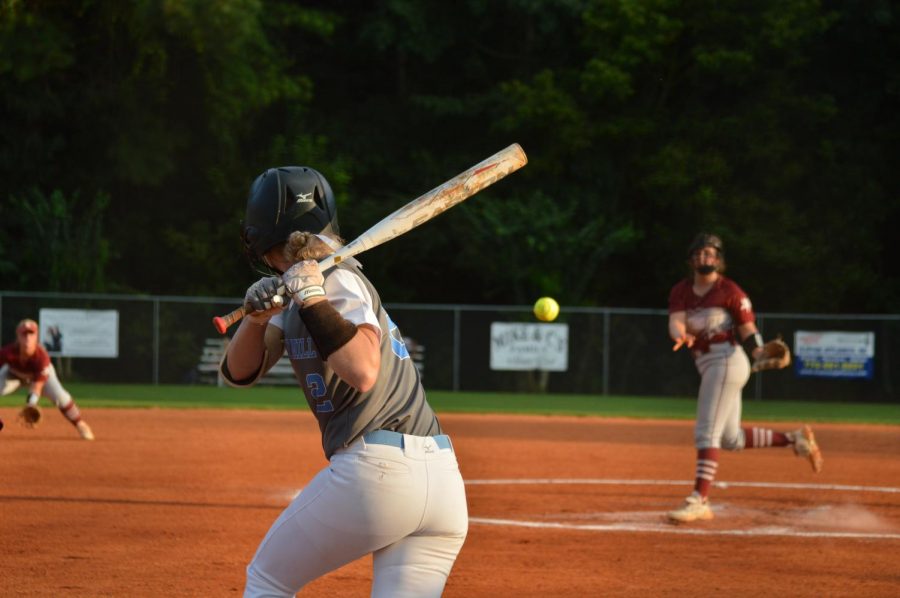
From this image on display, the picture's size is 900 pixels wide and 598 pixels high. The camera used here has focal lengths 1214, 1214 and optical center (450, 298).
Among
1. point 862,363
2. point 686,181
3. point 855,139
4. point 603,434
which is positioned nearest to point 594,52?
point 686,181

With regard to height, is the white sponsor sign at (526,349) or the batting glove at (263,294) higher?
the batting glove at (263,294)

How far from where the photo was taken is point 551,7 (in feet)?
122

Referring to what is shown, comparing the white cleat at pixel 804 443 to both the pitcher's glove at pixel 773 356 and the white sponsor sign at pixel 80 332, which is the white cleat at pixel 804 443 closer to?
the pitcher's glove at pixel 773 356

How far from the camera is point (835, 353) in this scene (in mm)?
27250

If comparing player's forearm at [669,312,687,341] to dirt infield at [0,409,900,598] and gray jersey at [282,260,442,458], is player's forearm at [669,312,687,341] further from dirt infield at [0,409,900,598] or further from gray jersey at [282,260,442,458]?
gray jersey at [282,260,442,458]

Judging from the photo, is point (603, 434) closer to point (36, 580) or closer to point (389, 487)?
point (36, 580)

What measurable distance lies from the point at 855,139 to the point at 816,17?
3.83 meters

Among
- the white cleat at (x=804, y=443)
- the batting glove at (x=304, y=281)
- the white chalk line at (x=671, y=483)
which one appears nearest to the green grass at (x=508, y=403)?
the white chalk line at (x=671, y=483)

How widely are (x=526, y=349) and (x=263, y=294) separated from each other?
2464 cm

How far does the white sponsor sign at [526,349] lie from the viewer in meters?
28.2

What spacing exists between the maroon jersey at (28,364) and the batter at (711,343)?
8.38 metres

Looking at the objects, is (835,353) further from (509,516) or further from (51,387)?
(509,516)

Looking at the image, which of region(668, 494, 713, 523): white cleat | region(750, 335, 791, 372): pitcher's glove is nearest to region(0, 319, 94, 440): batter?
region(668, 494, 713, 523): white cleat

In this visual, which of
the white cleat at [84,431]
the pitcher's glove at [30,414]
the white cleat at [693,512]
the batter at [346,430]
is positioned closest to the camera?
the batter at [346,430]
